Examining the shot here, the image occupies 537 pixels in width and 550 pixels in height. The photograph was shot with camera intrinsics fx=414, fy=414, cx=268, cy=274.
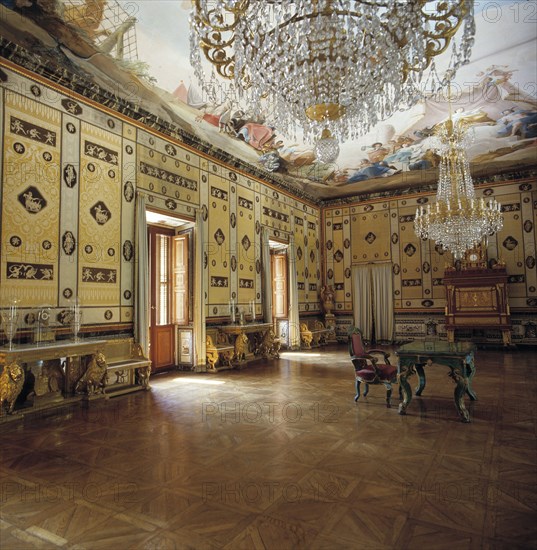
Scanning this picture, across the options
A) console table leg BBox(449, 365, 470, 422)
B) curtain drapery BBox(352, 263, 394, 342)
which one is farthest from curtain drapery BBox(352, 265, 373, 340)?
console table leg BBox(449, 365, 470, 422)

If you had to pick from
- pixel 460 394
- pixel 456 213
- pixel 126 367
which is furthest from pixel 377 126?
pixel 126 367

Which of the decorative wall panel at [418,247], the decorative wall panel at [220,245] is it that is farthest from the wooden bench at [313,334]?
the decorative wall panel at [220,245]

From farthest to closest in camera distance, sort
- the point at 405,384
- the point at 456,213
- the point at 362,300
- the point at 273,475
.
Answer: the point at 362,300 → the point at 456,213 → the point at 405,384 → the point at 273,475

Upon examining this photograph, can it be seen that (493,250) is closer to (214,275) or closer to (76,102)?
(214,275)

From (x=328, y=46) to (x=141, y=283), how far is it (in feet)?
14.7

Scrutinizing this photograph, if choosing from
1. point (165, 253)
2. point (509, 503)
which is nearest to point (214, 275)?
point (165, 253)

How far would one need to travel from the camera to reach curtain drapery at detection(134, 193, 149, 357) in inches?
253

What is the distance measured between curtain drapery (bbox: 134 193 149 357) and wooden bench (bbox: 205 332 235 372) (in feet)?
4.60

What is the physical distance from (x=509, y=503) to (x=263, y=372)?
5.19 meters

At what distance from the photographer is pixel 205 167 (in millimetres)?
8281

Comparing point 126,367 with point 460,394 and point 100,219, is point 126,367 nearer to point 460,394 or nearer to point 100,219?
point 100,219

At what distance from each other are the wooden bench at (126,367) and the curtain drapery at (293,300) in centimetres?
510

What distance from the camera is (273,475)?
2936 millimetres

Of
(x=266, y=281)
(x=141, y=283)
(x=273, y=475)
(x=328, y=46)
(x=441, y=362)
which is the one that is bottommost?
(x=273, y=475)
